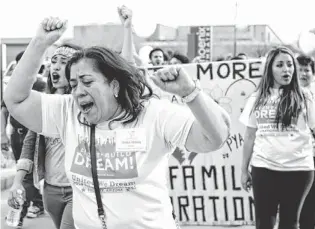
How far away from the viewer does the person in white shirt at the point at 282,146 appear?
432cm

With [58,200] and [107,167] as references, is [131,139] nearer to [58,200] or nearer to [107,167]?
[107,167]

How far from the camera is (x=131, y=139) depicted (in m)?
2.36

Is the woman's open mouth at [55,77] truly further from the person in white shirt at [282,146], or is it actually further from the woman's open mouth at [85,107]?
the person in white shirt at [282,146]

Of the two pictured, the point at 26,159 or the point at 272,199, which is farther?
the point at 272,199

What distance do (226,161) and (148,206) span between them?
4.14 metres

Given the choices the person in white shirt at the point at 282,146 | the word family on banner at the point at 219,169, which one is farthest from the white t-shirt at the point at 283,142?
the word family on banner at the point at 219,169

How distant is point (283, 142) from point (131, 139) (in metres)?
2.28

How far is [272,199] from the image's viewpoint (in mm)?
4332

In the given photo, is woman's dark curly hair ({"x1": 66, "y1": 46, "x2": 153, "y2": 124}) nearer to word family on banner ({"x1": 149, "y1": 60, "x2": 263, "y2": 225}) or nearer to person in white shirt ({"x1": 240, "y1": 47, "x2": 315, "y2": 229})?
person in white shirt ({"x1": 240, "y1": 47, "x2": 315, "y2": 229})

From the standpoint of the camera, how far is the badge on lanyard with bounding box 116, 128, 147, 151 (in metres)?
2.34

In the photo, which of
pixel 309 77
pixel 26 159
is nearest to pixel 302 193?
pixel 309 77

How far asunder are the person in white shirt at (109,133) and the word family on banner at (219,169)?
388cm

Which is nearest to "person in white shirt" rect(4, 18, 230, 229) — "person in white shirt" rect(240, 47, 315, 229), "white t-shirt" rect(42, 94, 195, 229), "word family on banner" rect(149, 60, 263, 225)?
"white t-shirt" rect(42, 94, 195, 229)

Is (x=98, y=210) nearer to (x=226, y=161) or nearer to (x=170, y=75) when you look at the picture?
(x=170, y=75)
